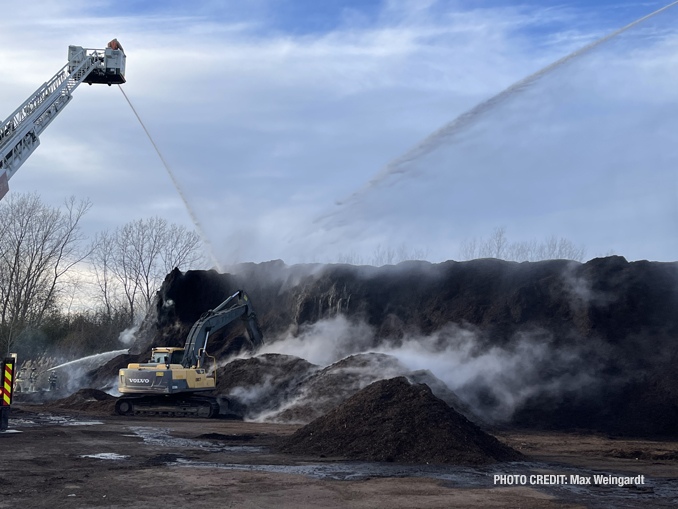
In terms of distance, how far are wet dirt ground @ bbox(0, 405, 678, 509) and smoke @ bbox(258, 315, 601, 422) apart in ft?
22.6

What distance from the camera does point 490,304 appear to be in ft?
103

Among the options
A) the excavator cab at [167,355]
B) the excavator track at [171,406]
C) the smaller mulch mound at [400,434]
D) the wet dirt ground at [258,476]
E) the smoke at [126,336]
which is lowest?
the excavator track at [171,406]

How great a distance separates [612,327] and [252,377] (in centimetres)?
1674

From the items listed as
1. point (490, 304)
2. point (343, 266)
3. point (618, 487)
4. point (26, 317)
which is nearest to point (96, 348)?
point (26, 317)

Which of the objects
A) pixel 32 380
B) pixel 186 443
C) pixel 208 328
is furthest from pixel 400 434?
pixel 32 380

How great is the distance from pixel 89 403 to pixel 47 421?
286 inches

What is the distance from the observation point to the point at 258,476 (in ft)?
37.0

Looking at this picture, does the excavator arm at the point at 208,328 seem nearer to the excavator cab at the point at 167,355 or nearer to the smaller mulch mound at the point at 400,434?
the excavator cab at the point at 167,355

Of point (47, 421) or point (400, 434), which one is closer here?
point (400, 434)

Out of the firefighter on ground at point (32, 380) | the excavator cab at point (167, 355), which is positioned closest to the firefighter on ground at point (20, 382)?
the firefighter on ground at point (32, 380)

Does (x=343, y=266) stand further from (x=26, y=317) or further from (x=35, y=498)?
(x=35, y=498)

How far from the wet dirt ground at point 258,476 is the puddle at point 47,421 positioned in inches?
62.7

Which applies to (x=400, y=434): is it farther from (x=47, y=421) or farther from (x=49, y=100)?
(x=49, y=100)

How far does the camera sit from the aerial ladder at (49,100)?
2450 cm
